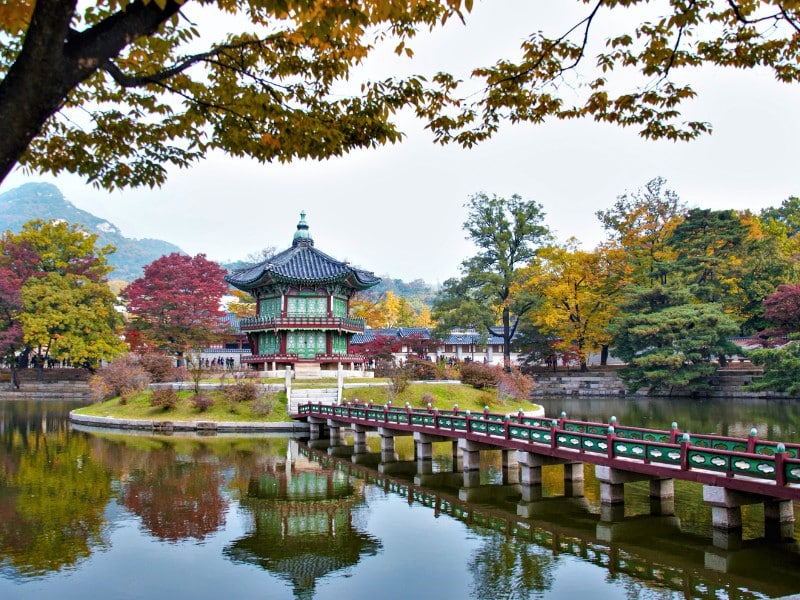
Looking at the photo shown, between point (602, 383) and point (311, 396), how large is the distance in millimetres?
32513

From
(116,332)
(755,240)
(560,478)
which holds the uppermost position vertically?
(755,240)

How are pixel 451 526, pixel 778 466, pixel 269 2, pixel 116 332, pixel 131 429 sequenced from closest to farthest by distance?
pixel 269 2 < pixel 778 466 < pixel 451 526 < pixel 131 429 < pixel 116 332

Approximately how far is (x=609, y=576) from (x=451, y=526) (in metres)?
4.55

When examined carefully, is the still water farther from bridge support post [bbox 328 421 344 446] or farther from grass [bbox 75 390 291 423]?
grass [bbox 75 390 291 423]

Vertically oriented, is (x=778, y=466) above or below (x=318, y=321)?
below

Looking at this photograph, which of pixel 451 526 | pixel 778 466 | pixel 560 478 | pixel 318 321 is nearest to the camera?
pixel 778 466

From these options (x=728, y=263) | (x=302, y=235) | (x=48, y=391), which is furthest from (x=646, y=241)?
(x=48, y=391)

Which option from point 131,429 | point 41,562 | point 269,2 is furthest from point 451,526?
point 131,429

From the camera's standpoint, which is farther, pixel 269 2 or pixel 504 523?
pixel 504 523

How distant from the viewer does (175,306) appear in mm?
54250

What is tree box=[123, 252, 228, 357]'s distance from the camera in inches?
2077

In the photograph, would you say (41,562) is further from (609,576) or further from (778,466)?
(778,466)

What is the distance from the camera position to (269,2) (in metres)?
5.39

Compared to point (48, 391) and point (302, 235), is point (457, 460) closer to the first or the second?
point (302, 235)
